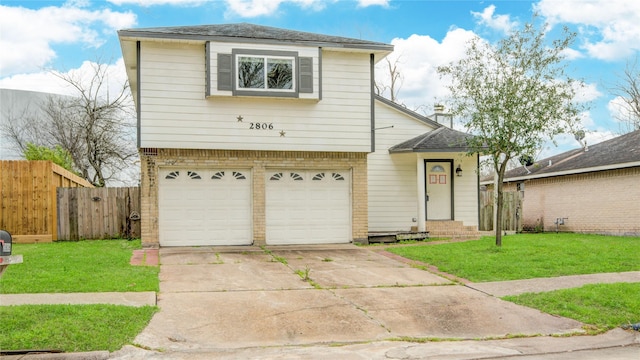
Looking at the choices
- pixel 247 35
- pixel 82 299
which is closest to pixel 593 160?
pixel 247 35

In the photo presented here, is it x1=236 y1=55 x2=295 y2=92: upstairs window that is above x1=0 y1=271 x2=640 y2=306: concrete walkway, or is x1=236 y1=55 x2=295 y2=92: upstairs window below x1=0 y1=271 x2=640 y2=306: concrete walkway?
above

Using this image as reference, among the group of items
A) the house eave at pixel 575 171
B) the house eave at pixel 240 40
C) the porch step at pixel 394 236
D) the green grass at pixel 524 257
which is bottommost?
the green grass at pixel 524 257

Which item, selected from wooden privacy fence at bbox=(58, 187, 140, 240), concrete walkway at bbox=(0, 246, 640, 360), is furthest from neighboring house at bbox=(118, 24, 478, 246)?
concrete walkway at bbox=(0, 246, 640, 360)

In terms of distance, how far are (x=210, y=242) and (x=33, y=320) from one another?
358 inches

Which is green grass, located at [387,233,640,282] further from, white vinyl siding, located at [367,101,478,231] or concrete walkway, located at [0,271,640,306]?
white vinyl siding, located at [367,101,478,231]

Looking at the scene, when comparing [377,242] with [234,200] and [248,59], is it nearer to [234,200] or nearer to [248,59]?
[234,200]

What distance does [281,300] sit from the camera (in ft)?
30.9

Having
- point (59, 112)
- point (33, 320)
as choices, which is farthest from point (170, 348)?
point (59, 112)

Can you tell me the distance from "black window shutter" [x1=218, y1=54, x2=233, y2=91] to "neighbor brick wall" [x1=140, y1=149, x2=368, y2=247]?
185cm

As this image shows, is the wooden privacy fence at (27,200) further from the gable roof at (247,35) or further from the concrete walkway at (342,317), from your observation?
the concrete walkway at (342,317)

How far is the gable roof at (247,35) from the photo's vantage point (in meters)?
15.7

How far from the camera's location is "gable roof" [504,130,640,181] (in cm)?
2114

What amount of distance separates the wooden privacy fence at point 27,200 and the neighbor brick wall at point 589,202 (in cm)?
1916

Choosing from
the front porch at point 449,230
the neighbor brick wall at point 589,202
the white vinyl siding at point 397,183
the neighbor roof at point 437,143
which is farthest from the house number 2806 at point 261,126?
the neighbor brick wall at point 589,202
